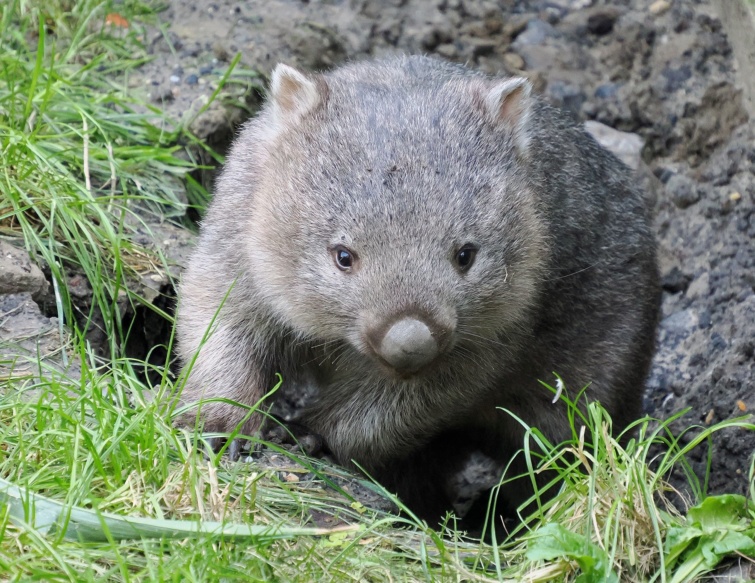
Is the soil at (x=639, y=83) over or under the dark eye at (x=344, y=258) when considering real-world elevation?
under

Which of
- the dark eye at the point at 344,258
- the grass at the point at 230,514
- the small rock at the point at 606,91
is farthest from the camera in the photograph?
the small rock at the point at 606,91

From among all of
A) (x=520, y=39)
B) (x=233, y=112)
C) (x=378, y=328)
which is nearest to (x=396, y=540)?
(x=378, y=328)

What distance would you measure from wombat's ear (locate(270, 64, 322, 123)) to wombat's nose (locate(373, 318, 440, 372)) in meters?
1.17

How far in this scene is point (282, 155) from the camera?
182 inches

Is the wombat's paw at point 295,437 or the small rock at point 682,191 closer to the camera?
the wombat's paw at point 295,437

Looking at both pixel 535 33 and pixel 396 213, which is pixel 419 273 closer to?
pixel 396 213

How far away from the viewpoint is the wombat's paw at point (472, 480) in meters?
6.20

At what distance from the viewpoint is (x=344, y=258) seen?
4195mm

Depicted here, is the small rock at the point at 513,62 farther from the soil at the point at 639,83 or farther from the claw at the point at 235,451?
the claw at the point at 235,451

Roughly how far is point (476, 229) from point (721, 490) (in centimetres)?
229

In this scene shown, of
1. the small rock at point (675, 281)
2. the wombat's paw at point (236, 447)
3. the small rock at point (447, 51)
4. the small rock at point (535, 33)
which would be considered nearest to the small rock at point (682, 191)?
the small rock at point (675, 281)

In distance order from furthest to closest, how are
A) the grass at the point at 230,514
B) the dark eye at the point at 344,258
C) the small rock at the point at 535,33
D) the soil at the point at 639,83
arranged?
1. the small rock at the point at 535,33
2. the soil at the point at 639,83
3. the dark eye at the point at 344,258
4. the grass at the point at 230,514

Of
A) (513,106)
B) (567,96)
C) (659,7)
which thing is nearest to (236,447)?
(513,106)

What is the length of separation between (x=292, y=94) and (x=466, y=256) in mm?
1075
